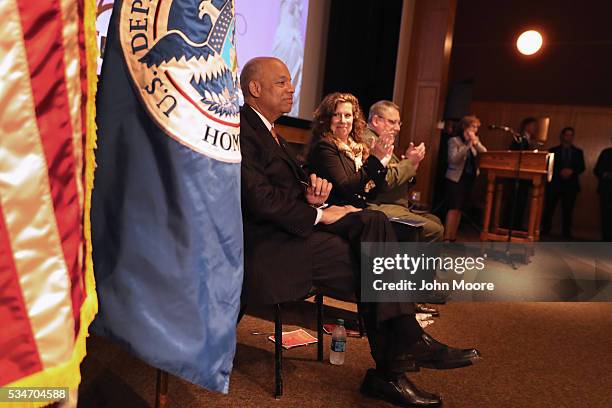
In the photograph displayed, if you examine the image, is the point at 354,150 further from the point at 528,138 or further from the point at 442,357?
the point at 528,138

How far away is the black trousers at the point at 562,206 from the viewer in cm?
717

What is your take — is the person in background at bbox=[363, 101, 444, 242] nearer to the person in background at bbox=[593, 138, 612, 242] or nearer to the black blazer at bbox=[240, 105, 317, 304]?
the black blazer at bbox=[240, 105, 317, 304]

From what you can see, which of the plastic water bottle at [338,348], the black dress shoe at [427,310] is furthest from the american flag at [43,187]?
the black dress shoe at [427,310]

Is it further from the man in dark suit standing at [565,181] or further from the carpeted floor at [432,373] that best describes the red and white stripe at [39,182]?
the man in dark suit standing at [565,181]

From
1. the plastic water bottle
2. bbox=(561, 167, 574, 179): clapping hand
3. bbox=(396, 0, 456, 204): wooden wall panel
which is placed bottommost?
the plastic water bottle

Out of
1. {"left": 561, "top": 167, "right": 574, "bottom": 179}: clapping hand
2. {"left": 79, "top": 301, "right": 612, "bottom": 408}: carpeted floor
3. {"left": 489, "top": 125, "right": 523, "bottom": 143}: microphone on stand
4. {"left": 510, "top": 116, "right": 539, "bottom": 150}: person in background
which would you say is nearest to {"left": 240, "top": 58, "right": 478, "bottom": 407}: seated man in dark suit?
→ {"left": 79, "top": 301, "right": 612, "bottom": 408}: carpeted floor

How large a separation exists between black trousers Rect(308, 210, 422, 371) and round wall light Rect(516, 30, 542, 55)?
6.80 m

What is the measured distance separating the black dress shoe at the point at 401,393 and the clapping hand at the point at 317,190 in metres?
0.66

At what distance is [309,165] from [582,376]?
1.57 m

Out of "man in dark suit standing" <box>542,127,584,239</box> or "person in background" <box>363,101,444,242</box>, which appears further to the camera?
"man in dark suit standing" <box>542,127,584,239</box>

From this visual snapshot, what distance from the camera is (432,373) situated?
1.96 metres

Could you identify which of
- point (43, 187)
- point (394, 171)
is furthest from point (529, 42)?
point (43, 187)

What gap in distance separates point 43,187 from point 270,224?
3.21ft

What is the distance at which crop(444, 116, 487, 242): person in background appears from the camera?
15.6ft
